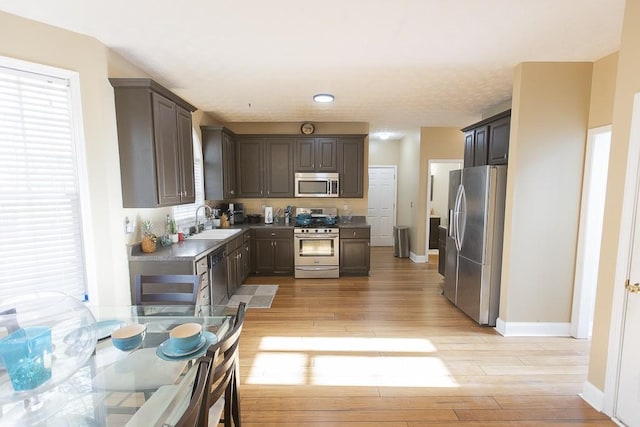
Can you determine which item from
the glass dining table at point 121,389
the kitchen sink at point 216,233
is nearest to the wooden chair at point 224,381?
the glass dining table at point 121,389

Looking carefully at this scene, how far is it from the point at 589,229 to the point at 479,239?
0.99 metres

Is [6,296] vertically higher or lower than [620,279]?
lower

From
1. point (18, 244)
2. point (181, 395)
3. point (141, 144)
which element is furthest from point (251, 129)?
point (181, 395)

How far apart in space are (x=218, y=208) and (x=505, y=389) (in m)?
4.64

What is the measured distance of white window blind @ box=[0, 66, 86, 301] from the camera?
2.02m

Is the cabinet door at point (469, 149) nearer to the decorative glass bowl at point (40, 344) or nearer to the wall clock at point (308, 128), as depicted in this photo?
the wall clock at point (308, 128)

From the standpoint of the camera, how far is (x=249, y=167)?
5.22 metres

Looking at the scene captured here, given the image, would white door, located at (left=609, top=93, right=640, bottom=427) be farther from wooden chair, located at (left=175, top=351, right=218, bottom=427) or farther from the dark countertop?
the dark countertop

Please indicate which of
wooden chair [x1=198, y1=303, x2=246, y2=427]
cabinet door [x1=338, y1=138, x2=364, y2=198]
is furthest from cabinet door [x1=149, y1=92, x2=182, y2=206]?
cabinet door [x1=338, y1=138, x2=364, y2=198]

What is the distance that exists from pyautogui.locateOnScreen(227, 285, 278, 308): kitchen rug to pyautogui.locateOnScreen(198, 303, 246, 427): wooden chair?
2154mm

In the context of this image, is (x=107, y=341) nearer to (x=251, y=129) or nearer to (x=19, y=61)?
(x=19, y=61)

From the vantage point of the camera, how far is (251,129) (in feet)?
17.7

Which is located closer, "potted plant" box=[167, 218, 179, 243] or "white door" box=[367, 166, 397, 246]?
"potted plant" box=[167, 218, 179, 243]

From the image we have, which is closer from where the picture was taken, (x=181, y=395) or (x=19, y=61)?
(x=181, y=395)
